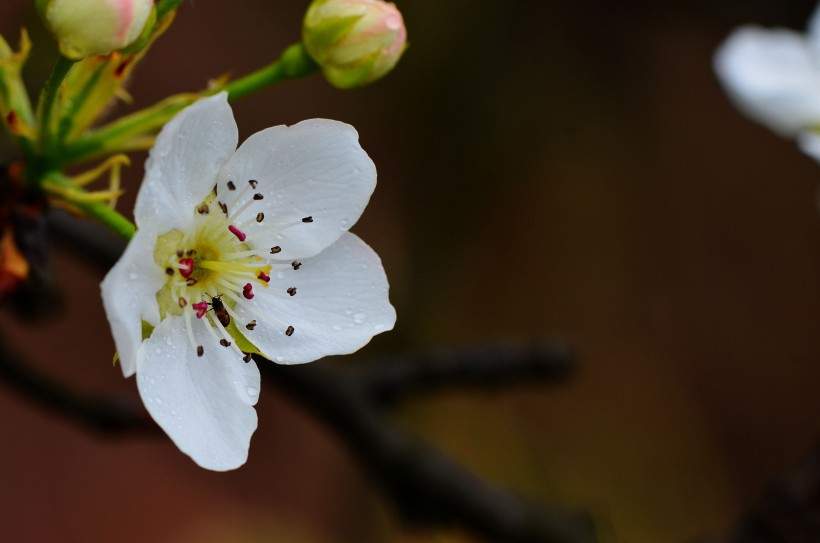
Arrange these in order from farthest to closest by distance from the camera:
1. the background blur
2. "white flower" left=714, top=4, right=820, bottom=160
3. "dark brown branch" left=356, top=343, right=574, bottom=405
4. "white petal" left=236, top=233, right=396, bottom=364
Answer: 1. the background blur
2. "dark brown branch" left=356, top=343, right=574, bottom=405
3. "white flower" left=714, top=4, right=820, bottom=160
4. "white petal" left=236, top=233, right=396, bottom=364

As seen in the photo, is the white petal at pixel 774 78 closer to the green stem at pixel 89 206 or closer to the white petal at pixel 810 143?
the white petal at pixel 810 143

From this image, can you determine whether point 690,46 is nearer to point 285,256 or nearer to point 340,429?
point 340,429

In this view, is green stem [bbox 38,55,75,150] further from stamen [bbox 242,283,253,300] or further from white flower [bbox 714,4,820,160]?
white flower [bbox 714,4,820,160]

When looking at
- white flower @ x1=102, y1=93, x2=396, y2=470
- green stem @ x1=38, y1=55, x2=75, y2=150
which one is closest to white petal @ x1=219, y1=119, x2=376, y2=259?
white flower @ x1=102, y1=93, x2=396, y2=470

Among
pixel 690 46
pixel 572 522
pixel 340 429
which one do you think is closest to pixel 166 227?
pixel 340 429

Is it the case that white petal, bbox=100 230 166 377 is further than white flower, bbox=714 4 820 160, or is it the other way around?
white flower, bbox=714 4 820 160

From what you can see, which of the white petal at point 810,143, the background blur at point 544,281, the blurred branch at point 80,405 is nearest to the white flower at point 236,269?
the white petal at point 810,143
